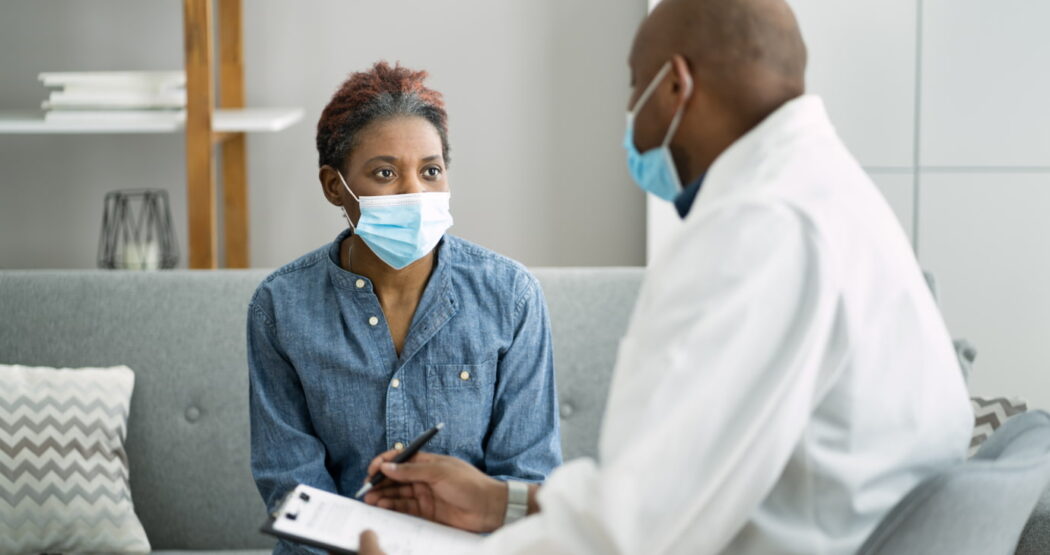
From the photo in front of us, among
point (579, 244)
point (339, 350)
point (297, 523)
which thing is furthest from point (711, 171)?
point (579, 244)

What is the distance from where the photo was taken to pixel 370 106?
5.17ft

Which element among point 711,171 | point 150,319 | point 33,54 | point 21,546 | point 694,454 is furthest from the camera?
point 33,54

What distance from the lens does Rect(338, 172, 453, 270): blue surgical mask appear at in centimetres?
156

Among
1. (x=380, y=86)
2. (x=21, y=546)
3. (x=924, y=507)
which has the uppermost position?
(x=380, y=86)

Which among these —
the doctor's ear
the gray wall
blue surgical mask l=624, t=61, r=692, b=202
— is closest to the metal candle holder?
the gray wall

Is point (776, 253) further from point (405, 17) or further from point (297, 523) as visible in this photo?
point (405, 17)

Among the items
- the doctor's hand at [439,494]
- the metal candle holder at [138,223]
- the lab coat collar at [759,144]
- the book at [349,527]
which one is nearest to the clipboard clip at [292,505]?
the book at [349,527]

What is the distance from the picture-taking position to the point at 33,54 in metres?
2.65

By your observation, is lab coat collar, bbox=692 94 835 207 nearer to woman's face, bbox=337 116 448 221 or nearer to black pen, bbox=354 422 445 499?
black pen, bbox=354 422 445 499

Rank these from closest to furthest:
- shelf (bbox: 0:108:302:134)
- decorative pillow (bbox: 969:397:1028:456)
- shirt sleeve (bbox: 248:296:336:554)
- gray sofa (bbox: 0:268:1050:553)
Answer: shirt sleeve (bbox: 248:296:336:554) < decorative pillow (bbox: 969:397:1028:456) < gray sofa (bbox: 0:268:1050:553) < shelf (bbox: 0:108:302:134)

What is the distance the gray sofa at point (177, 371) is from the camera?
2137 millimetres

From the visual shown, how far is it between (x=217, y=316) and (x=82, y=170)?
771 mm

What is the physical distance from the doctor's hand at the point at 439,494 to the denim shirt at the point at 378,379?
0.17m

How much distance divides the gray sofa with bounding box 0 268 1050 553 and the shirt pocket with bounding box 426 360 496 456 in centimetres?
65
